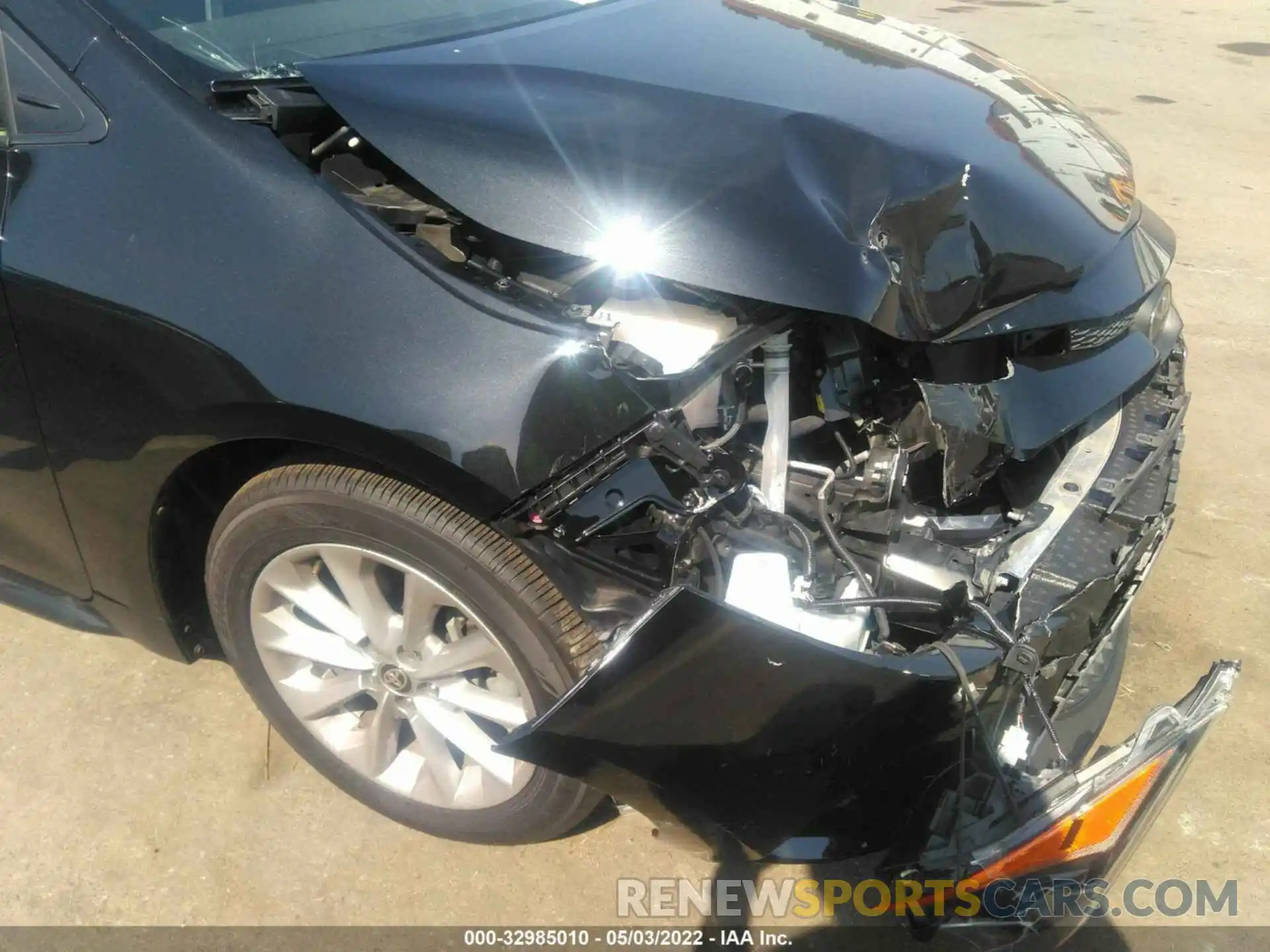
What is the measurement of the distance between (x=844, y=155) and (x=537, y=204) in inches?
25.7

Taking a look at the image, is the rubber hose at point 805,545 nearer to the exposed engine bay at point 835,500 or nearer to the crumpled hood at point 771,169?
the exposed engine bay at point 835,500

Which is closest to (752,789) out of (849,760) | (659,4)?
(849,760)

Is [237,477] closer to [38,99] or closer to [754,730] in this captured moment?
[38,99]

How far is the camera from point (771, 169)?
6.09ft

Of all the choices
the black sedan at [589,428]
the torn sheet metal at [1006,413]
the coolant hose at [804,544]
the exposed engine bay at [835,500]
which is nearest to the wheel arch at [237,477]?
the black sedan at [589,428]

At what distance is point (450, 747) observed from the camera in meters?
2.05

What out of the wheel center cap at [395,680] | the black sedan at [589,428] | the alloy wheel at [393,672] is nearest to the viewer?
the black sedan at [589,428]

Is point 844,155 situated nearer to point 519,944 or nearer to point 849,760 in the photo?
point 849,760

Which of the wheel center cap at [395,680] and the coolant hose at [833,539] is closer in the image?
the coolant hose at [833,539]

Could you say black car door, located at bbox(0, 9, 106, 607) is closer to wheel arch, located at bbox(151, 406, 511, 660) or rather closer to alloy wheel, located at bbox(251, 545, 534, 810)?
wheel arch, located at bbox(151, 406, 511, 660)

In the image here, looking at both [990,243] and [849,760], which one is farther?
[990,243]

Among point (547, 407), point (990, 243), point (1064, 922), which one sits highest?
point (990, 243)

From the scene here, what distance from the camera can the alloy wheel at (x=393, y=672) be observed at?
184 cm

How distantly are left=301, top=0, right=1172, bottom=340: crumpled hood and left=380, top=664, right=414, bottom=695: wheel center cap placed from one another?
91 centimetres
